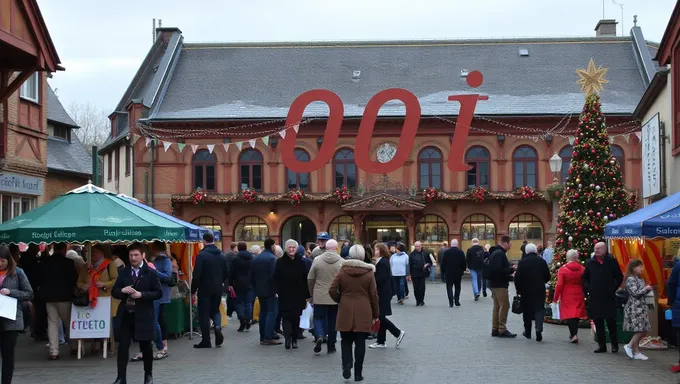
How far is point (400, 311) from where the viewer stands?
22984 mm

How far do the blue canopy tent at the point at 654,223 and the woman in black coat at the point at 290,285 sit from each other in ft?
17.3

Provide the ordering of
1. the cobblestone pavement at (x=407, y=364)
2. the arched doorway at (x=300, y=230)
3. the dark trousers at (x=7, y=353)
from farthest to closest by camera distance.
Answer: the arched doorway at (x=300, y=230) < the cobblestone pavement at (x=407, y=364) < the dark trousers at (x=7, y=353)

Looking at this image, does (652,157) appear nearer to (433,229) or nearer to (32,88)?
(32,88)

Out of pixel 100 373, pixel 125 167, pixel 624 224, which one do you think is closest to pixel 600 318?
pixel 624 224

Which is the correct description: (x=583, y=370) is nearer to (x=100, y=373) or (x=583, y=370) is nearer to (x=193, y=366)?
(x=193, y=366)

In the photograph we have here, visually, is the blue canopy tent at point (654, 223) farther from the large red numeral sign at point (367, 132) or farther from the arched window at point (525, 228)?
the arched window at point (525, 228)

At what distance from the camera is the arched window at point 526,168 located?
44.4 metres

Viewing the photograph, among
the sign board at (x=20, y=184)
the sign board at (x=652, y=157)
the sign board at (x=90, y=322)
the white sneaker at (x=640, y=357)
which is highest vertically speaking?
the sign board at (x=652, y=157)

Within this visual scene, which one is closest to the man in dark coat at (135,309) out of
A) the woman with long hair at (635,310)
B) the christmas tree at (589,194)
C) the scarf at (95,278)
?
the scarf at (95,278)

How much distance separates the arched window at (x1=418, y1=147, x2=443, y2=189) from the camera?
146ft

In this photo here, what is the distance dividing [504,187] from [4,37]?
31.2 metres

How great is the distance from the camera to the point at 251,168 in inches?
1781

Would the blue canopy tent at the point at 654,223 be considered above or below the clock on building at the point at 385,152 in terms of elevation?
below

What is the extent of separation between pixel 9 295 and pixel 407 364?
5673 mm
